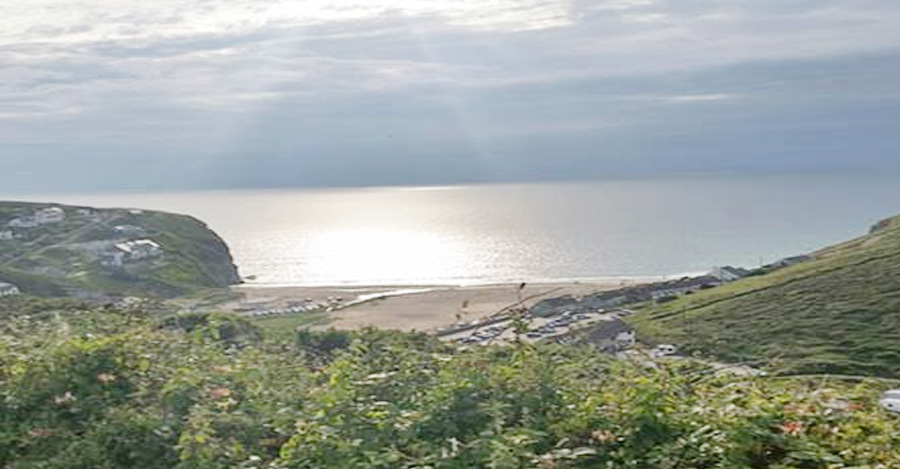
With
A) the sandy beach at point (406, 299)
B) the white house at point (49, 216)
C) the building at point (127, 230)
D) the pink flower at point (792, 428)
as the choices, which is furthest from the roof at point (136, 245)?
the pink flower at point (792, 428)

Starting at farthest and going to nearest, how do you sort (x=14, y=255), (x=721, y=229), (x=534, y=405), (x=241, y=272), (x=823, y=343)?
(x=721, y=229) → (x=241, y=272) → (x=14, y=255) → (x=823, y=343) → (x=534, y=405)

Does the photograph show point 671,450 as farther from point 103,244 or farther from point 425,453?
point 103,244

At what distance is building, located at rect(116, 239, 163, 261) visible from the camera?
85.4 metres

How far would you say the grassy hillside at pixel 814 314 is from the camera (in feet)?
137

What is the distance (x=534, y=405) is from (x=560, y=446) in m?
0.35

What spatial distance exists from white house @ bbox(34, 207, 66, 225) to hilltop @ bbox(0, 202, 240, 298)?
10 cm

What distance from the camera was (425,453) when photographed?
4.14 metres

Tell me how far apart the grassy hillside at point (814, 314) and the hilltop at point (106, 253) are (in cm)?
4213

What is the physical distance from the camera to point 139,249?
287 ft

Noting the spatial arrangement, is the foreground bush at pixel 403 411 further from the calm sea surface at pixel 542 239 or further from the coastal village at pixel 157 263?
the calm sea surface at pixel 542 239

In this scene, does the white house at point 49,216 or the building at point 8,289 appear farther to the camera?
the white house at point 49,216

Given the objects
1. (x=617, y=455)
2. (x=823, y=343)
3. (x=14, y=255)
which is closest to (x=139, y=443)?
(x=617, y=455)

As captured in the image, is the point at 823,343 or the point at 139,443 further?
the point at 823,343

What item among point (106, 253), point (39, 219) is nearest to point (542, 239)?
point (106, 253)
